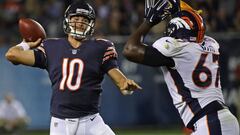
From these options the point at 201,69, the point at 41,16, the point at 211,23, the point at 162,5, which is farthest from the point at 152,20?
the point at 41,16

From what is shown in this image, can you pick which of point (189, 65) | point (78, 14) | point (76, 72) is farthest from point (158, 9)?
point (76, 72)

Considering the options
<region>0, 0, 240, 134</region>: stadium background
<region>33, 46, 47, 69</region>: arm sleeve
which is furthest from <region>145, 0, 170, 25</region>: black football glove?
<region>0, 0, 240, 134</region>: stadium background

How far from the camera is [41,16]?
14219 mm

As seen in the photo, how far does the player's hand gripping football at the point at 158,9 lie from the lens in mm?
5844

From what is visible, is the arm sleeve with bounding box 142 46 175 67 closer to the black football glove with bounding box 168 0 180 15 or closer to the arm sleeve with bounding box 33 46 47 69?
the black football glove with bounding box 168 0 180 15

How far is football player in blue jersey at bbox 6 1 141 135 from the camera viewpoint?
6.18m

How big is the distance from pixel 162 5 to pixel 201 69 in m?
0.61

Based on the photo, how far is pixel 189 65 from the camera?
576 cm

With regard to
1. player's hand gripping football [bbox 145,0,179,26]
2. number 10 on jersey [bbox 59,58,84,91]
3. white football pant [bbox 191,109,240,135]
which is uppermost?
player's hand gripping football [bbox 145,0,179,26]

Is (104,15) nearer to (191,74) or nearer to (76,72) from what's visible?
(76,72)

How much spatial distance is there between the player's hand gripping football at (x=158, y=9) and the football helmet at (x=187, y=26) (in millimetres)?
64

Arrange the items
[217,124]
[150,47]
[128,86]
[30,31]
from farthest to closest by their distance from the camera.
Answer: [30,31]
[128,86]
[150,47]
[217,124]

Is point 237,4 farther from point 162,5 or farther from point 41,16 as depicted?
point 162,5

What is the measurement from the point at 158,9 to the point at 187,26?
27 centimetres
